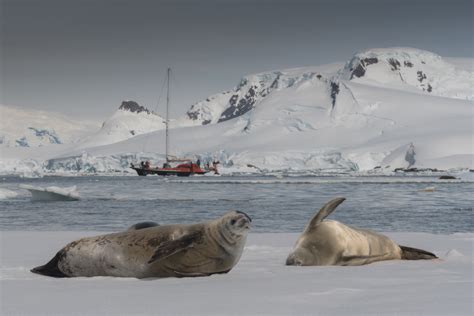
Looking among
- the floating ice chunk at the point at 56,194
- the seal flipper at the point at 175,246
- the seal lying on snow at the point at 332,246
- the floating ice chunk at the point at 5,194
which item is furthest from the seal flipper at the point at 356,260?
the floating ice chunk at the point at 5,194

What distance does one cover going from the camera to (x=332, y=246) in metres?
6.41

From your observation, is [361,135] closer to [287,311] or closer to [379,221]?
[379,221]

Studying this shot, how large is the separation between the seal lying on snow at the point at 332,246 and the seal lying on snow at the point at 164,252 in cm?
100

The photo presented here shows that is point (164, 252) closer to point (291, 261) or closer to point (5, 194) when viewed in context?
point (291, 261)

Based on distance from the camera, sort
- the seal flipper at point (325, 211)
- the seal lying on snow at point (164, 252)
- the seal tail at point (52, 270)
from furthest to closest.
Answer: the seal flipper at point (325, 211)
the seal tail at point (52, 270)
the seal lying on snow at point (164, 252)

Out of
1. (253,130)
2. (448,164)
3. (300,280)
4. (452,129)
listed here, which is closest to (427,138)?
(452,129)

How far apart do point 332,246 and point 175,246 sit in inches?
67.7

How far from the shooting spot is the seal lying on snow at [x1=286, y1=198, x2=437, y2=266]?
6375 millimetres

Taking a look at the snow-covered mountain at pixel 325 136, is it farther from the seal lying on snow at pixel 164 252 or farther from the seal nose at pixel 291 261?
the seal lying on snow at pixel 164 252

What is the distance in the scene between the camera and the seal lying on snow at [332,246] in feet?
20.9

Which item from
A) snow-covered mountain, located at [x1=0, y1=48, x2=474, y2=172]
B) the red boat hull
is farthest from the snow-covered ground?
snow-covered mountain, located at [x1=0, y1=48, x2=474, y2=172]

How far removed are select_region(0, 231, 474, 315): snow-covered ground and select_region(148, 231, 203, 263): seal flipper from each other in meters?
0.20

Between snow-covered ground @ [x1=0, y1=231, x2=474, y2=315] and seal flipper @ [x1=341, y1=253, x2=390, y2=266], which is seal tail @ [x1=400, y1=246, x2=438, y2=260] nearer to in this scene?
snow-covered ground @ [x1=0, y1=231, x2=474, y2=315]

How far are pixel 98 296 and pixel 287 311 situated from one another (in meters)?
1.37
